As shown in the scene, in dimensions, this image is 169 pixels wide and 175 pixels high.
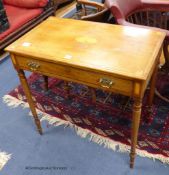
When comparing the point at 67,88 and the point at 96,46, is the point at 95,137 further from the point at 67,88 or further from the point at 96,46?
the point at 96,46

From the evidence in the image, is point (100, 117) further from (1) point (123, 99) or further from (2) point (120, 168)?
(2) point (120, 168)

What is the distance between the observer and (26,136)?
1707mm

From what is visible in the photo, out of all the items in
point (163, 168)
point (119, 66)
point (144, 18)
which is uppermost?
point (119, 66)

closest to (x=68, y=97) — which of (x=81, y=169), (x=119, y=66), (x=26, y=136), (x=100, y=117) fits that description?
(x=100, y=117)

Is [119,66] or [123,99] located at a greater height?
[119,66]

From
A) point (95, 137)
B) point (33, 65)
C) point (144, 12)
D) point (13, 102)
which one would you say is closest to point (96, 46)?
point (33, 65)

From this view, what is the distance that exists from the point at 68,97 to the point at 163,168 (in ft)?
3.08

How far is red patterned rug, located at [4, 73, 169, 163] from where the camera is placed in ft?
5.15

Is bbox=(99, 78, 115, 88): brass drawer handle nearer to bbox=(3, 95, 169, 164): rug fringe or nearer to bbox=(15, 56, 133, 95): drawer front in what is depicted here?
bbox=(15, 56, 133, 95): drawer front

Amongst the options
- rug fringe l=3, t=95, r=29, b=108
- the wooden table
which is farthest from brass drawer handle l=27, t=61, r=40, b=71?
rug fringe l=3, t=95, r=29, b=108

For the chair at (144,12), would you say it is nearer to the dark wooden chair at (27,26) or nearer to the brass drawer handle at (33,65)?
the brass drawer handle at (33,65)

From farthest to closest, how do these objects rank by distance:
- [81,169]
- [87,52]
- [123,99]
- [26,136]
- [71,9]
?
1. [71,9]
2. [123,99]
3. [26,136]
4. [81,169]
5. [87,52]

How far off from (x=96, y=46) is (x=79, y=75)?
0.64 feet

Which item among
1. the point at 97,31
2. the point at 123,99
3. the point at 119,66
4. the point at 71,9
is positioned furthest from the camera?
the point at 71,9
